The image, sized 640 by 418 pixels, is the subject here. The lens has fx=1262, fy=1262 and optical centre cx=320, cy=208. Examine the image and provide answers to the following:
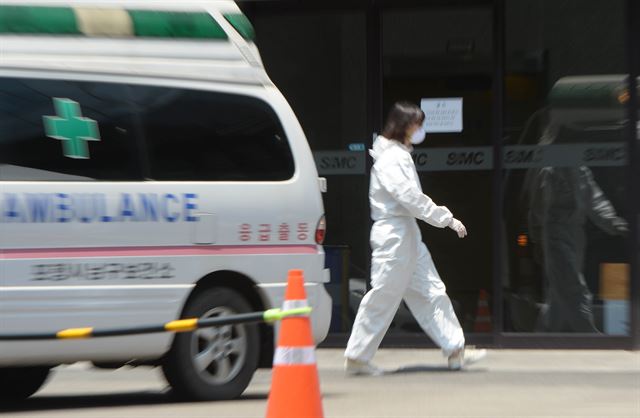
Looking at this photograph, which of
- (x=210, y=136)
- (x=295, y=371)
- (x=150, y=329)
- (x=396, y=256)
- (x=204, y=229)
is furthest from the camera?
(x=396, y=256)

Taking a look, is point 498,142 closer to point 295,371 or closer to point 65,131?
point 65,131

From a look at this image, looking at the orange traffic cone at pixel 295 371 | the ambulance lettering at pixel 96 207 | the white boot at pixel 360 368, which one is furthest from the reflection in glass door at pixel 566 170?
the orange traffic cone at pixel 295 371

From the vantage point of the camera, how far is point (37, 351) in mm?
7195

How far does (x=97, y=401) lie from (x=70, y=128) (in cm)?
182

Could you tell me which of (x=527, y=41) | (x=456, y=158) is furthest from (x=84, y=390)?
(x=527, y=41)

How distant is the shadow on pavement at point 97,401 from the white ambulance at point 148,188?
10.7 inches

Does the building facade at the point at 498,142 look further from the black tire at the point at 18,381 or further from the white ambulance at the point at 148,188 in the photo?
the black tire at the point at 18,381

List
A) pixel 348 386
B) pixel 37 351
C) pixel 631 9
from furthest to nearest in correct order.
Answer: pixel 631 9
pixel 348 386
pixel 37 351

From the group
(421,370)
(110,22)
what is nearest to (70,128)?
(110,22)

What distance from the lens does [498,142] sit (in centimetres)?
1102

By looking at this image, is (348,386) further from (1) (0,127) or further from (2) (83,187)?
(1) (0,127)

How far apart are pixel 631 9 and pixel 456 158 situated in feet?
6.43

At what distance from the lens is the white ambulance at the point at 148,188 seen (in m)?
7.23

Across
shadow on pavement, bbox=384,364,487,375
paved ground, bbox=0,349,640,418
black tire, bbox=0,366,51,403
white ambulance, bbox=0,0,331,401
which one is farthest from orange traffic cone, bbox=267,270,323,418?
shadow on pavement, bbox=384,364,487,375
